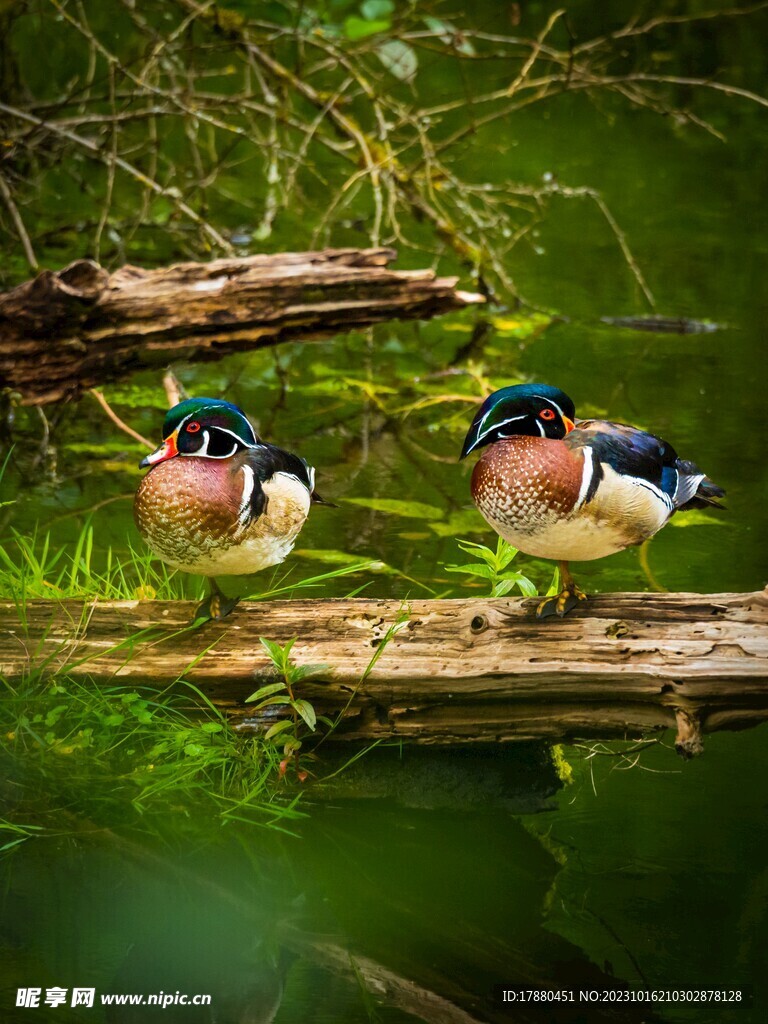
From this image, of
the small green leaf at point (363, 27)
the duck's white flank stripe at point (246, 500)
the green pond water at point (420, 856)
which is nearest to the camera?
the green pond water at point (420, 856)

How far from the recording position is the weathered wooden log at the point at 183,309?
347 centimetres

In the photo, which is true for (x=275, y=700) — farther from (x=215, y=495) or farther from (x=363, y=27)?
(x=363, y=27)

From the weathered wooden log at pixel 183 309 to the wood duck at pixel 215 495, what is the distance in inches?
41.7

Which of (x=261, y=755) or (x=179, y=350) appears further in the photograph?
(x=179, y=350)

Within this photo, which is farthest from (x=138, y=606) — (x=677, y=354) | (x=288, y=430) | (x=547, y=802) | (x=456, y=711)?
(x=677, y=354)

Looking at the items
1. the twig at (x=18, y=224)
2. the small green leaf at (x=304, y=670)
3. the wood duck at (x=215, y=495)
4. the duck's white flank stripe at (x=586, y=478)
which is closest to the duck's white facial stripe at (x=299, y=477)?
the wood duck at (x=215, y=495)

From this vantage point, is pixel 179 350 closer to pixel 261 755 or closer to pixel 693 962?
pixel 261 755

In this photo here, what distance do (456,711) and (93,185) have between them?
5290mm

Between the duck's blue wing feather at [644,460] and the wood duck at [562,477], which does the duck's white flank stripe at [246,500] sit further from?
the duck's blue wing feather at [644,460]

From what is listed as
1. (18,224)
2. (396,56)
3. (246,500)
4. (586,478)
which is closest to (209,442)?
(246,500)

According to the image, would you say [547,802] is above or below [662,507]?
below

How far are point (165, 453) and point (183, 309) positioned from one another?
1145 millimetres

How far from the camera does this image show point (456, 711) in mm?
2693

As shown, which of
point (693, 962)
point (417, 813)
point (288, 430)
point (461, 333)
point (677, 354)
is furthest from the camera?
point (461, 333)
